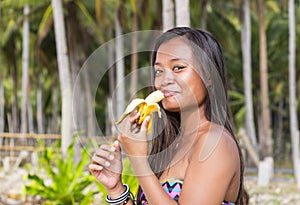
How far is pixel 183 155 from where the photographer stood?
1899 mm

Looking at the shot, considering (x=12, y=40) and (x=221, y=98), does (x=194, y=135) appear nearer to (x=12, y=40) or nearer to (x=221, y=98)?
(x=221, y=98)

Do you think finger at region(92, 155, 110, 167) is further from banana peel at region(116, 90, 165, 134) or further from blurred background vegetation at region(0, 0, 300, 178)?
blurred background vegetation at region(0, 0, 300, 178)

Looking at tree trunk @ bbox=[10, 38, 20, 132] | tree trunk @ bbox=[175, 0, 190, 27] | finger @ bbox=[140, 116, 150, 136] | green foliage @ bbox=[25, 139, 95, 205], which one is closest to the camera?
finger @ bbox=[140, 116, 150, 136]

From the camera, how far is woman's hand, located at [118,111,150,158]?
5.64 feet

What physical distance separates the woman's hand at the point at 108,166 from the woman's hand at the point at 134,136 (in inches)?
3.7

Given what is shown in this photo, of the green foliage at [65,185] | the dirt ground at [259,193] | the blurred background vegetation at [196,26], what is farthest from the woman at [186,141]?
the blurred background vegetation at [196,26]

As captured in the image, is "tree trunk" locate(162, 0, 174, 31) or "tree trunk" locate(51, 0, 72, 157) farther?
"tree trunk" locate(51, 0, 72, 157)

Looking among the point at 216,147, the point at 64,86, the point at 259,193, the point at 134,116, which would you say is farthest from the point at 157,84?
the point at 64,86

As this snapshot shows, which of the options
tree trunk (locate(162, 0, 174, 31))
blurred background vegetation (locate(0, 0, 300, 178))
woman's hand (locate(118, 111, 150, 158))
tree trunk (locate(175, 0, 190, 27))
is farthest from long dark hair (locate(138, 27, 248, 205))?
blurred background vegetation (locate(0, 0, 300, 178))

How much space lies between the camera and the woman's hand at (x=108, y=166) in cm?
185

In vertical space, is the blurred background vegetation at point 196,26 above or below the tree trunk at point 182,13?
below

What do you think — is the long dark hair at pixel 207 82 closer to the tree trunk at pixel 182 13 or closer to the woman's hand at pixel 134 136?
the woman's hand at pixel 134 136

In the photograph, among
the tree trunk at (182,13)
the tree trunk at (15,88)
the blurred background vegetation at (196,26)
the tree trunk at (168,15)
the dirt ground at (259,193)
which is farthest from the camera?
the tree trunk at (15,88)

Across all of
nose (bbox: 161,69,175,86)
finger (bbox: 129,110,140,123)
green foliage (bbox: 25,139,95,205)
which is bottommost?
green foliage (bbox: 25,139,95,205)
